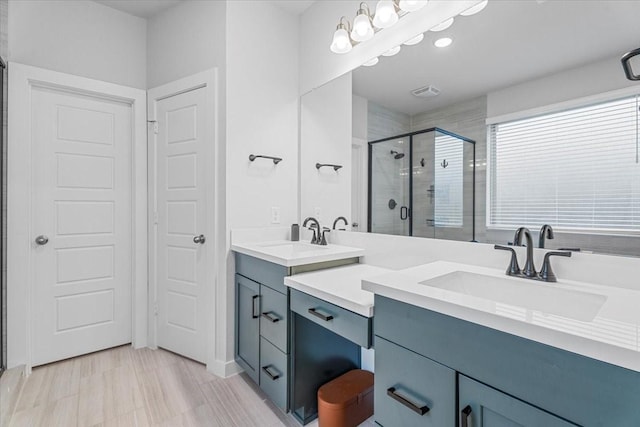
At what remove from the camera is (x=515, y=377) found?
0.75 meters

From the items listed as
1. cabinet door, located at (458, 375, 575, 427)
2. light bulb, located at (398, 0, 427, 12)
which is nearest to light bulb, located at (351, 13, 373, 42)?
light bulb, located at (398, 0, 427, 12)

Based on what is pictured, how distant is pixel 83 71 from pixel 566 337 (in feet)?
10.3

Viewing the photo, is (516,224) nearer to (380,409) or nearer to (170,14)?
(380,409)

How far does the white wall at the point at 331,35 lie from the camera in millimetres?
1512

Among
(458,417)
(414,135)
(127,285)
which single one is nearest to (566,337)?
(458,417)

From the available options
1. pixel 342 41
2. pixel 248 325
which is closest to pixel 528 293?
pixel 248 325

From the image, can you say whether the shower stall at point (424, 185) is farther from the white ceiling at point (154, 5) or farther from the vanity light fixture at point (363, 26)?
the white ceiling at point (154, 5)

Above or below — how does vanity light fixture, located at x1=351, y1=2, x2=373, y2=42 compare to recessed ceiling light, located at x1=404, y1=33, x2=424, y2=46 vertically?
above

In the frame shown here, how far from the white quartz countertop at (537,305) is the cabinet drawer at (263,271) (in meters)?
0.65

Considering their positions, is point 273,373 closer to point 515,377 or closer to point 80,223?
point 515,377

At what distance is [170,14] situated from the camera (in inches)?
95.1

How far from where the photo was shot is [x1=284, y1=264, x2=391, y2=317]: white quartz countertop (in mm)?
1167

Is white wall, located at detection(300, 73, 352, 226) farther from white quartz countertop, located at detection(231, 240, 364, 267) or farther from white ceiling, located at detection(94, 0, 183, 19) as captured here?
white ceiling, located at detection(94, 0, 183, 19)

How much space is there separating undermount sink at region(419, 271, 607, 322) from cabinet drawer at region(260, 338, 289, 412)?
0.93 meters
